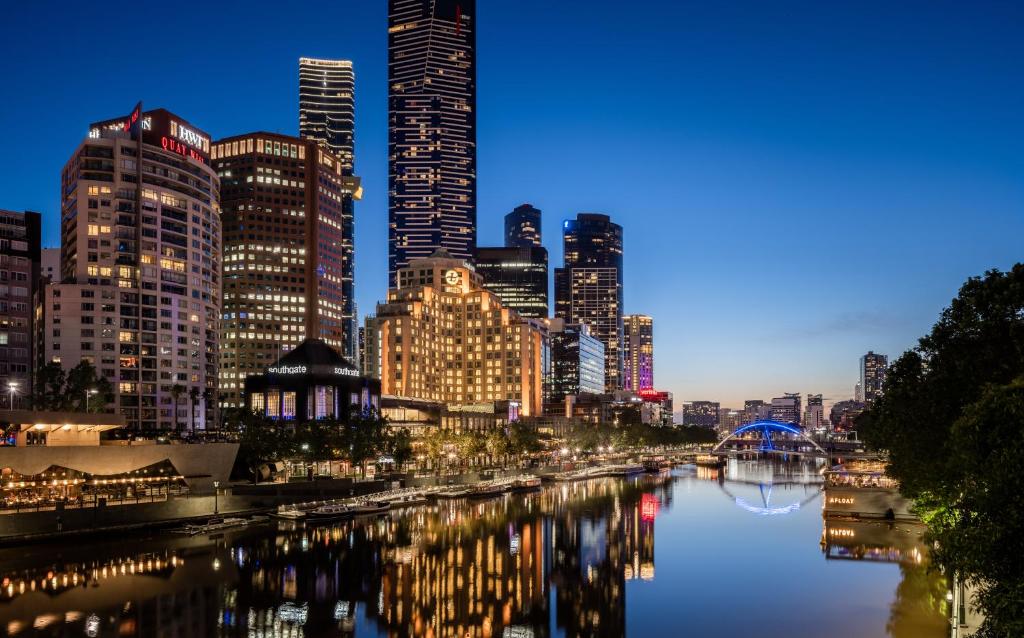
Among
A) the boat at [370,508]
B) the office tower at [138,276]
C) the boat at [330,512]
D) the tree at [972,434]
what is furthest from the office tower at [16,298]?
the tree at [972,434]

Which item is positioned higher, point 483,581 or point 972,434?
point 972,434

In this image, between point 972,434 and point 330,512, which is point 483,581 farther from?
point 972,434

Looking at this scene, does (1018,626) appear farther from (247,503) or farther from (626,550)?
(247,503)

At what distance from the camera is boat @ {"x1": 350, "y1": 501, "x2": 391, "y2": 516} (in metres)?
107

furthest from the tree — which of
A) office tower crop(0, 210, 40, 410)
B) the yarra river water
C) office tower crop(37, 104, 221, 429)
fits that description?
office tower crop(0, 210, 40, 410)

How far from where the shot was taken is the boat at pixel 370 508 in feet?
351

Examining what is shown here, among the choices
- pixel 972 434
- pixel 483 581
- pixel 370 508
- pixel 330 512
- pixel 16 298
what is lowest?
pixel 370 508

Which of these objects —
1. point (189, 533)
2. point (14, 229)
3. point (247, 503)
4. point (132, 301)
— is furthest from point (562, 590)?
point (14, 229)

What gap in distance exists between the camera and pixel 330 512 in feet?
338

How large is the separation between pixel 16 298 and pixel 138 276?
2956 cm

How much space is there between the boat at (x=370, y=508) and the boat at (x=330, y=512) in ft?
2.58

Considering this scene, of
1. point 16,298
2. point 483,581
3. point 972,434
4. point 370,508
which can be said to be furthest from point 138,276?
point 972,434

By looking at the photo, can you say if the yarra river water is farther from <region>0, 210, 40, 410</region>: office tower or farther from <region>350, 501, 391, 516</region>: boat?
<region>0, 210, 40, 410</region>: office tower

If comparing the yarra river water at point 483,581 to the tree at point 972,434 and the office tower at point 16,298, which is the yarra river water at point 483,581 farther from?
the office tower at point 16,298
